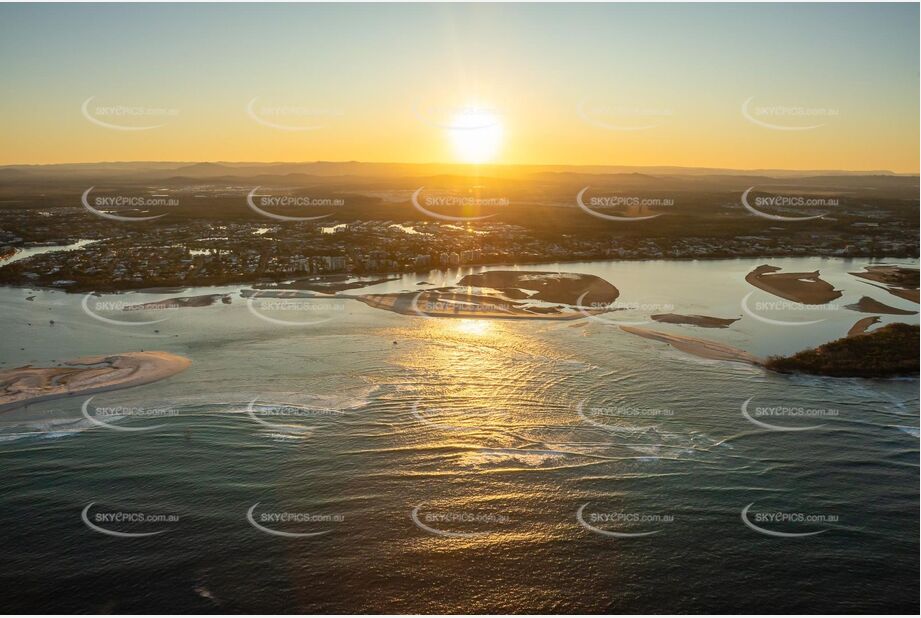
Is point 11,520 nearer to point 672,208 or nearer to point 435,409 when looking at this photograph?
point 435,409

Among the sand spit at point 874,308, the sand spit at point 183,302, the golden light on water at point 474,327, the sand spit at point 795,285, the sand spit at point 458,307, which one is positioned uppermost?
the sand spit at point 795,285

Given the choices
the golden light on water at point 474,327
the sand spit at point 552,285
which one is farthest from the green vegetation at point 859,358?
the sand spit at point 552,285

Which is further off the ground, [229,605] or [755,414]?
[755,414]

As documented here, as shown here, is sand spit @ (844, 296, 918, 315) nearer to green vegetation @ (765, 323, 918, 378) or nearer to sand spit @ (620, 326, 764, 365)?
green vegetation @ (765, 323, 918, 378)

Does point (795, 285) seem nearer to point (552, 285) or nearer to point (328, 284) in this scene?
point (552, 285)

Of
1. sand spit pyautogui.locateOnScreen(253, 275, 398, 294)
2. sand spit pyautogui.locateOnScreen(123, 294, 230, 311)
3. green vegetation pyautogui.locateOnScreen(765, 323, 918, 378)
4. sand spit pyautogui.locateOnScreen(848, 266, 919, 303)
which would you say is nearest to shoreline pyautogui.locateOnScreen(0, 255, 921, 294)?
sand spit pyautogui.locateOnScreen(253, 275, 398, 294)

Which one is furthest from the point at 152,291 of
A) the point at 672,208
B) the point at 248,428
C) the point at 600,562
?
the point at 672,208

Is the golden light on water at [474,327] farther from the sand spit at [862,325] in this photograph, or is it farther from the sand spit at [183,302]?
the sand spit at [862,325]
